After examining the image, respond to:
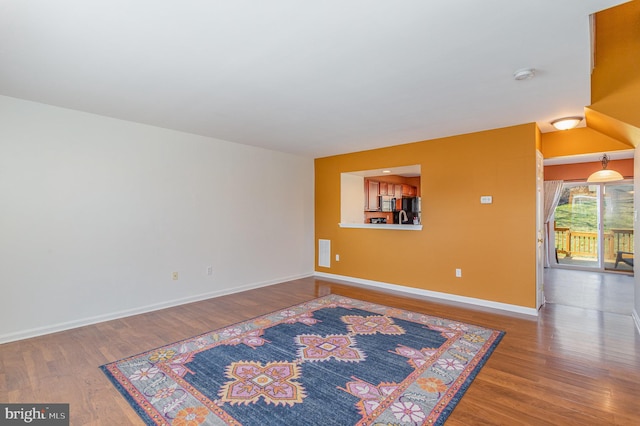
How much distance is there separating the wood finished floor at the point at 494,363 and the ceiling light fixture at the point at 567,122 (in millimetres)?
2352

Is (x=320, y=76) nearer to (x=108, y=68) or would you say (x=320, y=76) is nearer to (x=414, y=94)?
(x=414, y=94)

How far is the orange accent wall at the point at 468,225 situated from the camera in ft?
12.9

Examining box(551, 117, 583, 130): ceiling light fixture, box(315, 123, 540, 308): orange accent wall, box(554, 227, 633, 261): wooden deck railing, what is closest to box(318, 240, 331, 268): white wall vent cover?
box(315, 123, 540, 308): orange accent wall

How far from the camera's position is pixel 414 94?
2.94 meters

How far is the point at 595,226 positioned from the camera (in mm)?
6777

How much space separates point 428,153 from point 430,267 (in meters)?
1.78

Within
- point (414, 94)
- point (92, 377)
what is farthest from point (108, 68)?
point (414, 94)

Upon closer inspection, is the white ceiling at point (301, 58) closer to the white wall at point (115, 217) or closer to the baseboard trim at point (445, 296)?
the white wall at point (115, 217)

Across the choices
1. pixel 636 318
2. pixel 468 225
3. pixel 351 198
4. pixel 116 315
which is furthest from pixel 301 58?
pixel 636 318

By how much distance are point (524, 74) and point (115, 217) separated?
449 cm

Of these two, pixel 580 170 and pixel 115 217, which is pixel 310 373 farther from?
pixel 580 170

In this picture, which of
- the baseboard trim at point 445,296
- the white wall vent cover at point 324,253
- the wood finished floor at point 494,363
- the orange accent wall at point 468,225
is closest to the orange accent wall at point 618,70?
the orange accent wall at point 468,225

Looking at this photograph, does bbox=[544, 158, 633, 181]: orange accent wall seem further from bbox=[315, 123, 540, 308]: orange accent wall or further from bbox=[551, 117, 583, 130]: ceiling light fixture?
bbox=[315, 123, 540, 308]: orange accent wall

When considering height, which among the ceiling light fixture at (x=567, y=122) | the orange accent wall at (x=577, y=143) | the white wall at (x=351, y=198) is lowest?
the white wall at (x=351, y=198)
